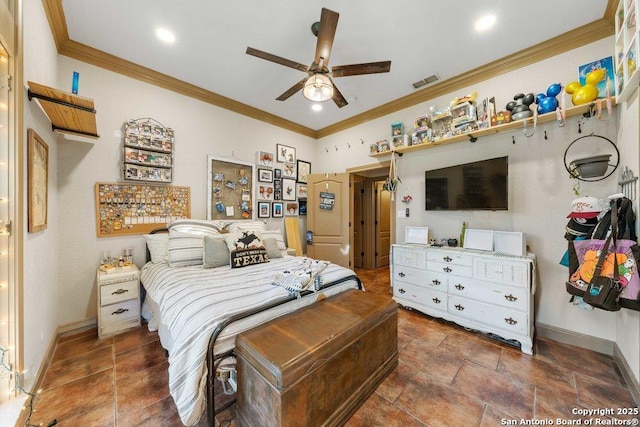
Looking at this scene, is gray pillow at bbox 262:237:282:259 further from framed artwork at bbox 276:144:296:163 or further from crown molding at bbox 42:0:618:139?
crown molding at bbox 42:0:618:139

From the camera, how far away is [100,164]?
2.51m

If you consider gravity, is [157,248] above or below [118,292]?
above

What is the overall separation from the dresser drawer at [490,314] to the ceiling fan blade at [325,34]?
9.19 feet

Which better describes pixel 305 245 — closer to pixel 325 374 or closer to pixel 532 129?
pixel 325 374

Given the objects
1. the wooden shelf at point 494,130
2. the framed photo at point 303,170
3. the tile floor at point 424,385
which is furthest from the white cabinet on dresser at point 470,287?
the framed photo at point 303,170

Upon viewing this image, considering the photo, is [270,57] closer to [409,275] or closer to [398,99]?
[398,99]

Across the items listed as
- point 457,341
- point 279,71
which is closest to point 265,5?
point 279,71

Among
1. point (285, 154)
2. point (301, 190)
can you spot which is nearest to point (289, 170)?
point (285, 154)

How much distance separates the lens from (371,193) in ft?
17.7

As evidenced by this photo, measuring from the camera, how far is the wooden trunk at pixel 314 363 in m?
1.13

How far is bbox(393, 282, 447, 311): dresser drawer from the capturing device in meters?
2.70

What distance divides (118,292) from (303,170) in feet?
10.9

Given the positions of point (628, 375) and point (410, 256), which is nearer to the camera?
point (628, 375)

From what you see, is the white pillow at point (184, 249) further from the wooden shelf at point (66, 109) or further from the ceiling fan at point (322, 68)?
the ceiling fan at point (322, 68)
